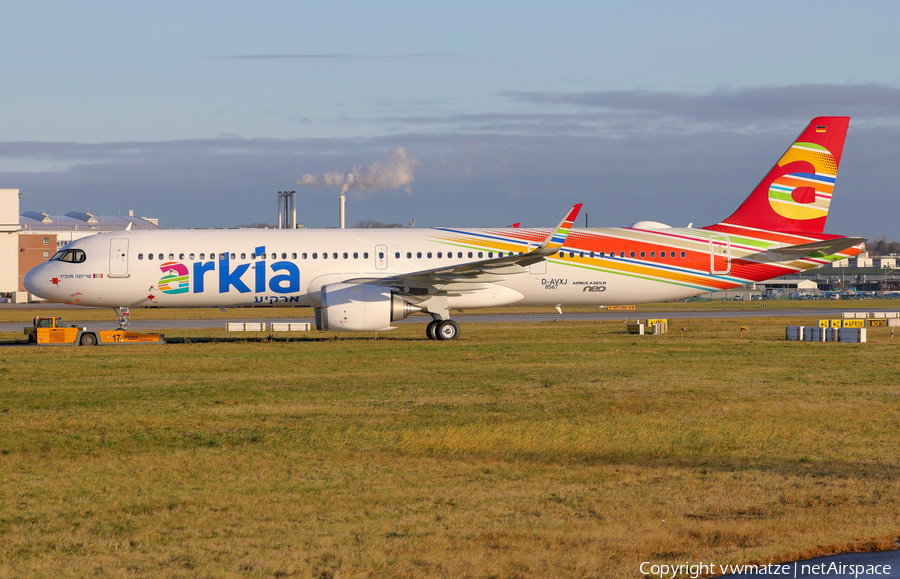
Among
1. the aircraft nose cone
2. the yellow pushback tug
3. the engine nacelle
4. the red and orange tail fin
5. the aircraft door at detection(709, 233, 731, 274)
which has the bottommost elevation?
the yellow pushback tug

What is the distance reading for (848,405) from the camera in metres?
15.0

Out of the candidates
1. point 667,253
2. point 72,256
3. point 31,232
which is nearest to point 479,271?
point 667,253

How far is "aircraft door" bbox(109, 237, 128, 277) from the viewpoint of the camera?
30.9 meters

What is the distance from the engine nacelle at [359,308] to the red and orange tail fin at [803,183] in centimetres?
1357

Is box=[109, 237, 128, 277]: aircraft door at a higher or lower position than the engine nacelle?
higher

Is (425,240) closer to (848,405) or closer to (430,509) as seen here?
(848,405)

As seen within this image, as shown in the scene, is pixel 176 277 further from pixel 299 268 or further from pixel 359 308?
pixel 359 308

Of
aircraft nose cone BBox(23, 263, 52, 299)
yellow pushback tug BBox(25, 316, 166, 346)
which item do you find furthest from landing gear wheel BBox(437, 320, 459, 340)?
aircraft nose cone BBox(23, 263, 52, 299)

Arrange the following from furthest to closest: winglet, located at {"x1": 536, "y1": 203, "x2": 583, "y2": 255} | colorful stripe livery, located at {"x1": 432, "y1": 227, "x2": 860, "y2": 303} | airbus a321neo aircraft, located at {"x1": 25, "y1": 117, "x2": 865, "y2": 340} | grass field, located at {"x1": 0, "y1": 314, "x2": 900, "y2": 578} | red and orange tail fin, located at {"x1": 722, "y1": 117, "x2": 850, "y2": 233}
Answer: red and orange tail fin, located at {"x1": 722, "y1": 117, "x2": 850, "y2": 233}
colorful stripe livery, located at {"x1": 432, "y1": 227, "x2": 860, "y2": 303}
airbus a321neo aircraft, located at {"x1": 25, "y1": 117, "x2": 865, "y2": 340}
winglet, located at {"x1": 536, "y1": 203, "x2": 583, "y2": 255}
grass field, located at {"x1": 0, "y1": 314, "x2": 900, "y2": 578}

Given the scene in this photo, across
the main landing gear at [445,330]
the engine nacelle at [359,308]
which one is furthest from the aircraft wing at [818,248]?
the engine nacelle at [359,308]

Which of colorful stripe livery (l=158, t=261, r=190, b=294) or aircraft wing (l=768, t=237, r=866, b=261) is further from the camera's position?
aircraft wing (l=768, t=237, r=866, b=261)

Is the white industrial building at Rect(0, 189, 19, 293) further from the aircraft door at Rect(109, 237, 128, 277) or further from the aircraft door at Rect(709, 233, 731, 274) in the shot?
the aircraft door at Rect(709, 233, 731, 274)

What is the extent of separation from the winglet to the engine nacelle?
5146 millimetres

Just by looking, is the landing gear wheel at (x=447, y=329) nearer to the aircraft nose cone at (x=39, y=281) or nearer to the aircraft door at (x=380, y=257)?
the aircraft door at (x=380, y=257)
